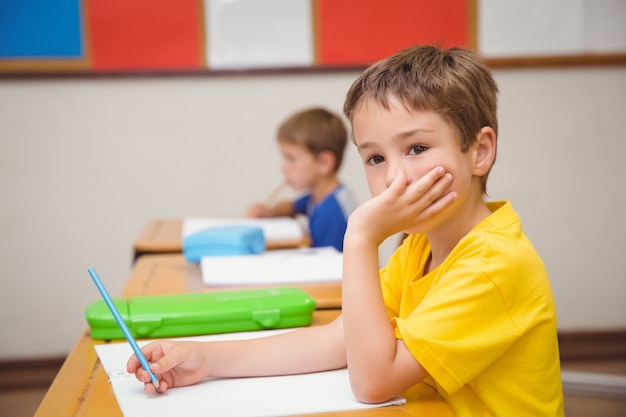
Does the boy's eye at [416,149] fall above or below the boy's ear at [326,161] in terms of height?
above

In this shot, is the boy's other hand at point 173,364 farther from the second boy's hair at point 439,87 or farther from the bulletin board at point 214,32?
the bulletin board at point 214,32

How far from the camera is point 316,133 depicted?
2.63 meters

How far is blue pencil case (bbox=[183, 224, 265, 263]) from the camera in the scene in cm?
175

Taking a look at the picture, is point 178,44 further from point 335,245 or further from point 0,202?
point 335,245

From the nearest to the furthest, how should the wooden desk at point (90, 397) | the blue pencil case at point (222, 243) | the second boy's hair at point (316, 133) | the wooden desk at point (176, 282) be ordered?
the wooden desk at point (90, 397)
the wooden desk at point (176, 282)
the blue pencil case at point (222, 243)
the second boy's hair at point (316, 133)

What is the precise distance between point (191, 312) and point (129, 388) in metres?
0.25

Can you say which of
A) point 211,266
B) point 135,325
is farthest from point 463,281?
point 211,266

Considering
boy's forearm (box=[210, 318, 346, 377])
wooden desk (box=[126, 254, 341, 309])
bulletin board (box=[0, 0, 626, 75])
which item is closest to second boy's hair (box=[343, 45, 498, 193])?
boy's forearm (box=[210, 318, 346, 377])

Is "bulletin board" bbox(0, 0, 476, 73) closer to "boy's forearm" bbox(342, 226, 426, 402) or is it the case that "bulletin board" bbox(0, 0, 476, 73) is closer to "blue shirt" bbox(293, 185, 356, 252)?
"blue shirt" bbox(293, 185, 356, 252)

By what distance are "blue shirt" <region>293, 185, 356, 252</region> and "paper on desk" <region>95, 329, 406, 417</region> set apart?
4.17 ft

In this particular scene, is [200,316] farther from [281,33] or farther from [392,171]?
[281,33]

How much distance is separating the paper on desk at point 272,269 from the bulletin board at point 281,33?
62.6 inches

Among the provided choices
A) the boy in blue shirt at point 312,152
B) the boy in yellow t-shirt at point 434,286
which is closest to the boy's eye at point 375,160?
the boy in yellow t-shirt at point 434,286

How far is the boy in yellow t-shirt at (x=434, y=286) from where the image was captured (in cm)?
87
